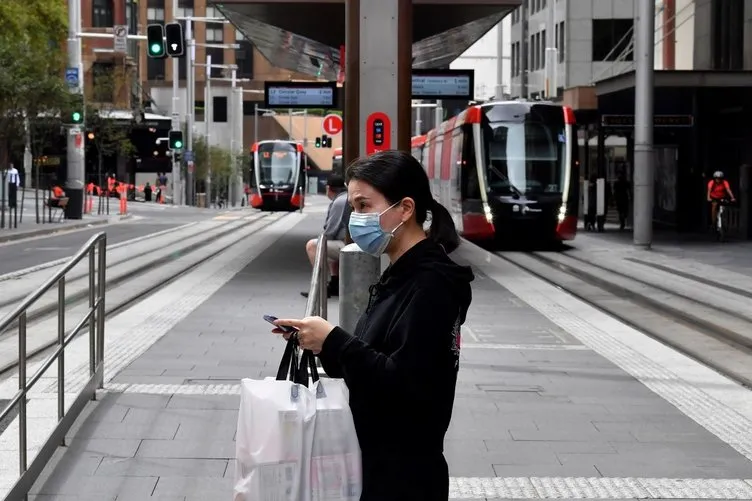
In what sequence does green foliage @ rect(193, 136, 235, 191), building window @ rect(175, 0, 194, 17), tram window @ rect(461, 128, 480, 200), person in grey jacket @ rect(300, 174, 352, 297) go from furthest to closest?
1. building window @ rect(175, 0, 194, 17)
2. green foliage @ rect(193, 136, 235, 191)
3. tram window @ rect(461, 128, 480, 200)
4. person in grey jacket @ rect(300, 174, 352, 297)

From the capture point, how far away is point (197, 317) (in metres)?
14.0

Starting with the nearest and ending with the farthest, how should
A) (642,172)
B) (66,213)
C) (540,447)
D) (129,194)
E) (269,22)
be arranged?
(540,447) < (269,22) < (642,172) < (66,213) < (129,194)

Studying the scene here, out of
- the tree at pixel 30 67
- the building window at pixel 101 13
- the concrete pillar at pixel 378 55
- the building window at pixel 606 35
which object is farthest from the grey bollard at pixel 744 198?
the building window at pixel 101 13

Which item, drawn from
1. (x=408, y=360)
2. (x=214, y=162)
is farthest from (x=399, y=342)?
(x=214, y=162)

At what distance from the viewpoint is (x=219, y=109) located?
9388cm

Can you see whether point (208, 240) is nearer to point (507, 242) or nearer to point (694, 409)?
point (507, 242)

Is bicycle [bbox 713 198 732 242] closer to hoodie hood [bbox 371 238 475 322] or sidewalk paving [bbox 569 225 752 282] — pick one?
sidewalk paving [bbox 569 225 752 282]

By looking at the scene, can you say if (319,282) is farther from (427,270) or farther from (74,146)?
(74,146)

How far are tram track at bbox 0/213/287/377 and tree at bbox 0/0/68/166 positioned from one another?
6349 mm

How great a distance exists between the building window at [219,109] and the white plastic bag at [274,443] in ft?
291

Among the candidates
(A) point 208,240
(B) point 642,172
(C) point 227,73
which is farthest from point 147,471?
(C) point 227,73

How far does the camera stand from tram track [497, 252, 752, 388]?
12180mm

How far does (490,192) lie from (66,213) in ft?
60.9

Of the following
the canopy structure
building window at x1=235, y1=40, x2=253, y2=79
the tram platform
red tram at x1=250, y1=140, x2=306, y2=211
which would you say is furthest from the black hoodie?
building window at x1=235, y1=40, x2=253, y2=79
